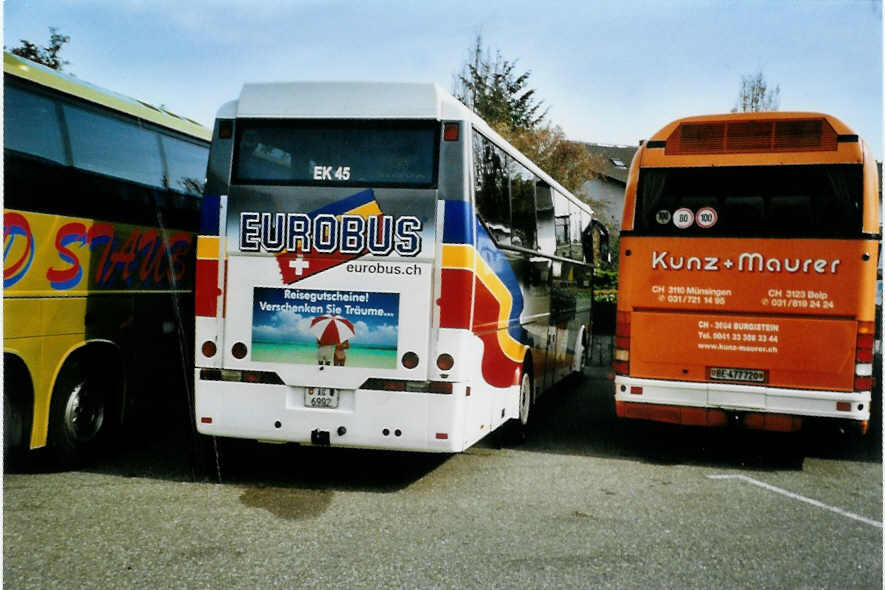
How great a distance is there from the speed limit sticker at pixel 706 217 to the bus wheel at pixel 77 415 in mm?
5830

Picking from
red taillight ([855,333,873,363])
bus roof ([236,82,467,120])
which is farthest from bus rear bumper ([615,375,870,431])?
bus roof ([236,82,467,120])

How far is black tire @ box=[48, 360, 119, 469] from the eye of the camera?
740 cm

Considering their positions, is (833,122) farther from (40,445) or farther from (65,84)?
(40,445)

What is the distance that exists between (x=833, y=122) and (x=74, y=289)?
273 inches

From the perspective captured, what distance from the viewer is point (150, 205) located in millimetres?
8672

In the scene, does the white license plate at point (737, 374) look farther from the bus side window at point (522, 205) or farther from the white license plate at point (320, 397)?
the white license plate at point (320, 397)

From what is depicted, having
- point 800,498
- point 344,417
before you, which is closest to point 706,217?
point 800,498

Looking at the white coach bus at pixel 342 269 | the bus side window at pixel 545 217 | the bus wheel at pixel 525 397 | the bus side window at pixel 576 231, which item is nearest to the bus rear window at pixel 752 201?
the bus side window at pixel 545 217

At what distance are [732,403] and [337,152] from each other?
4394 mm

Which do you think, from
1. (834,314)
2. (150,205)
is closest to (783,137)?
(834,314)

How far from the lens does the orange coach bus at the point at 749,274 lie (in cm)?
812

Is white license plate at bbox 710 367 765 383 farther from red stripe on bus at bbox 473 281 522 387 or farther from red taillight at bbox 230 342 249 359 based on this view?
red taillight at bbox 230 342 249 359

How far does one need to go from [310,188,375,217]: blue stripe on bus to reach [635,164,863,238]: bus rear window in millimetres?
3020

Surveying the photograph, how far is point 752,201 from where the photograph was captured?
27.7 feet
